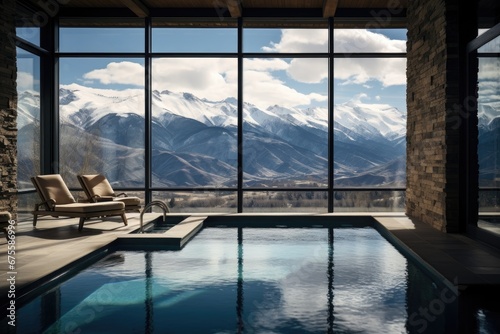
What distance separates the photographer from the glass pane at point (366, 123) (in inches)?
955

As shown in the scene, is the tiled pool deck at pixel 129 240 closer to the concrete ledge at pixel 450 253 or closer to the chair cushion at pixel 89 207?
the concrete ledge at pixel 450 253

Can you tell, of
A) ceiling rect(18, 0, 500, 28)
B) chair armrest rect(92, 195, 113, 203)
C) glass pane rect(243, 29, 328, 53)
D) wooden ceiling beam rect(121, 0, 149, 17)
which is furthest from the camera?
glass pane rect(243, 29, 328, 53)

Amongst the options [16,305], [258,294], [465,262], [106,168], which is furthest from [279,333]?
[106,168]

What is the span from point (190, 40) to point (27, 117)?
14.9 meters

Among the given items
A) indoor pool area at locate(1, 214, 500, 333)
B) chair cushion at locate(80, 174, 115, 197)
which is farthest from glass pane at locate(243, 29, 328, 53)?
indoor pool area at locate(1, 214, 500, 333)

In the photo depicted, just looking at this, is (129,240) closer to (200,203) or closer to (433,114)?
(433,114)

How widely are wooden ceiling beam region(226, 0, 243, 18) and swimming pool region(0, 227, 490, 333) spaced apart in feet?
14.5

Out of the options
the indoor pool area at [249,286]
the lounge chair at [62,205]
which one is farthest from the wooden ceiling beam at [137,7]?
the indoor pool area at [249,286]

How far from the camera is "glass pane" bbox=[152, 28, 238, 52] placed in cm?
2231

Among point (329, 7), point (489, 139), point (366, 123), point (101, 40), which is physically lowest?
point (489, 139)

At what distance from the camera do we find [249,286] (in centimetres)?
494

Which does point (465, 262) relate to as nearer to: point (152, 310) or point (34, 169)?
point (152, 310)

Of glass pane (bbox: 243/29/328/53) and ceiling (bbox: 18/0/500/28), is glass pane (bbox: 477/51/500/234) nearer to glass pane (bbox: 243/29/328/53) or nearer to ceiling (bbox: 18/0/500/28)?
ceiling (bbox: 18/0/500/28)

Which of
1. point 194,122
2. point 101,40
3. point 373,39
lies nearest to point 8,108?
point 101,40
